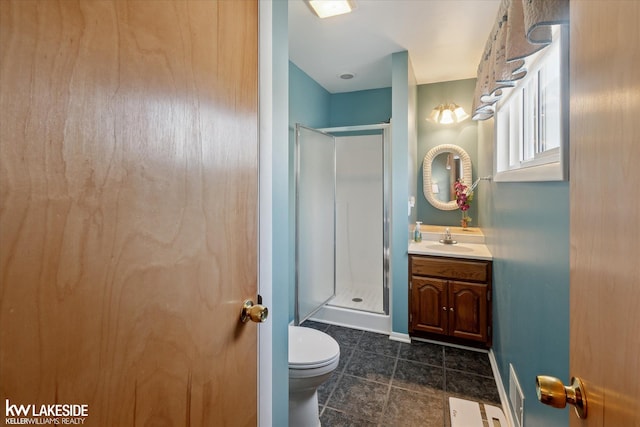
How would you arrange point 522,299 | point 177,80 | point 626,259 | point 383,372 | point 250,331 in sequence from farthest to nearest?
point 383,372
point 522,299
point 250,331
point 177,80
point 626,259

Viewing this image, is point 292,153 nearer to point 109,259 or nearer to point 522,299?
point 522,299

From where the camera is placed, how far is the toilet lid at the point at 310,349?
4.83 feet

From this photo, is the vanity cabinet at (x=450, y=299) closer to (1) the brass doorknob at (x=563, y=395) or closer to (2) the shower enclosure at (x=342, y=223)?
(2) the shower enclosure at (x=342, y=223)

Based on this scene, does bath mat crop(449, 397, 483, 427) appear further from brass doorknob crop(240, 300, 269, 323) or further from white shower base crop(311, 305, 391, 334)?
brass doorknob crop(240, 300, 269, 323)

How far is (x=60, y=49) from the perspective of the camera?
0.43 meters

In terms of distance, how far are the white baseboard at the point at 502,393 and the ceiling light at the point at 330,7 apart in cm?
259

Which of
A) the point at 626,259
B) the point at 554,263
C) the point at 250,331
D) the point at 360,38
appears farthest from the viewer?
the point at 360,38

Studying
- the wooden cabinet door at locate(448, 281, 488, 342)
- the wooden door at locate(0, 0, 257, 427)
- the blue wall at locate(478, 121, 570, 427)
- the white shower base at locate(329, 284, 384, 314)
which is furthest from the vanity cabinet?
A: the wooden door at locate(0, 0, 257, 427)

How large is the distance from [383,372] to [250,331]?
1654 mm

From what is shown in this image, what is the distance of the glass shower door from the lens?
261 cm

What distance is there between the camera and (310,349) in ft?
5.31

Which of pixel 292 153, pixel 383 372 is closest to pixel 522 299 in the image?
pixel 383 372

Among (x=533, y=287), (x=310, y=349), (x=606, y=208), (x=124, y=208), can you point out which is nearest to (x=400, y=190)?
(x=533, y=287)

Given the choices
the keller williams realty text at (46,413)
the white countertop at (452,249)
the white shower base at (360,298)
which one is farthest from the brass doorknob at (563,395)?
the white shower base at (360,298)
